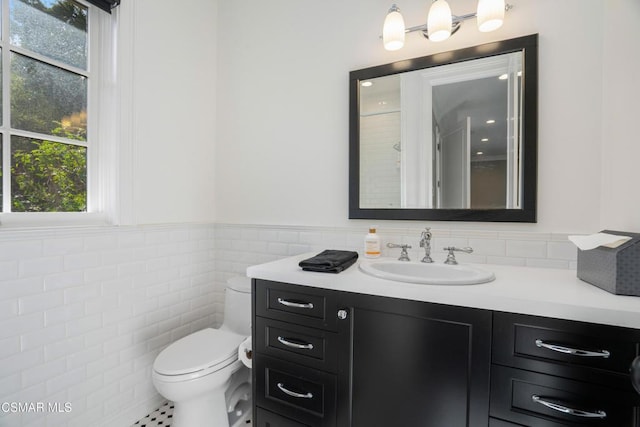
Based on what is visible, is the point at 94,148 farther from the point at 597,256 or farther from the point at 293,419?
the point at 597,256

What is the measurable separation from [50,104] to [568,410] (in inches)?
93.7

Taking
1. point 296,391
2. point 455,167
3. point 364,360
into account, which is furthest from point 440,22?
point 296,391

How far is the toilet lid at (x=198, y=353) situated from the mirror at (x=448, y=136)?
989mm

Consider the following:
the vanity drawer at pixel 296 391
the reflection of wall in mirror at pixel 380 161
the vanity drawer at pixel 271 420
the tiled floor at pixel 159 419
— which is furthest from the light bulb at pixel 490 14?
the tiled floor at pixel 159 419

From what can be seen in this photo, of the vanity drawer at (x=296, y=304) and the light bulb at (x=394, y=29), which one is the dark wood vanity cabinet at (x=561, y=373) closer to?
the vanity drawer at (x=296, y=304)

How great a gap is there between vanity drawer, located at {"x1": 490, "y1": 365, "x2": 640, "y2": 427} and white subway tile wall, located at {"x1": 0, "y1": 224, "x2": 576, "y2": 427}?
24.5 inches

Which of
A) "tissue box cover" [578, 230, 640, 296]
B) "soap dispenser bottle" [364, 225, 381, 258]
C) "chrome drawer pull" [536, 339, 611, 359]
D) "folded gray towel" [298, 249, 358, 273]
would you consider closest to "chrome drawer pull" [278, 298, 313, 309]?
"folded gray towel" [298, 249, 358, 273]

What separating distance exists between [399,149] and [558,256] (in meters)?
0.89

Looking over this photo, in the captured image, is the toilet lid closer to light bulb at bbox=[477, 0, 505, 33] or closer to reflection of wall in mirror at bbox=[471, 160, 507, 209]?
reflection of wall in mirror at bbox=[471, 160, 507, 209]

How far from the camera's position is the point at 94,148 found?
62.9 inches

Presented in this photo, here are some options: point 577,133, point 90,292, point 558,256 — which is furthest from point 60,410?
point 577,133

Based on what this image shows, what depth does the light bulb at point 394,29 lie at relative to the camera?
1.53 meters

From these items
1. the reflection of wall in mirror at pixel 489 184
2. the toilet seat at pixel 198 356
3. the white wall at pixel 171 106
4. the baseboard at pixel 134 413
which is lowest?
the baseboard at pixel 134 413

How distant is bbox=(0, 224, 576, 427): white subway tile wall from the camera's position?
1.27 m
